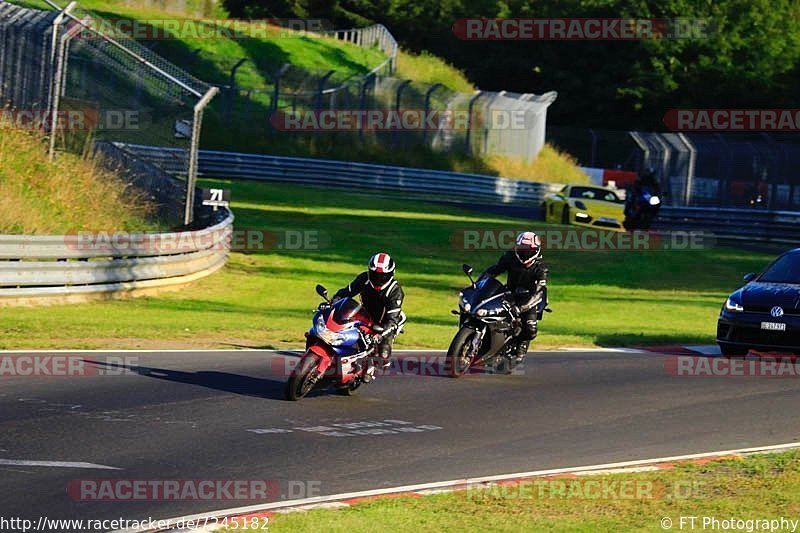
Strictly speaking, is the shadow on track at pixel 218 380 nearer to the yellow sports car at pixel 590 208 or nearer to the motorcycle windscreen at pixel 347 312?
the motorcycle windscreen at pixel 347 312

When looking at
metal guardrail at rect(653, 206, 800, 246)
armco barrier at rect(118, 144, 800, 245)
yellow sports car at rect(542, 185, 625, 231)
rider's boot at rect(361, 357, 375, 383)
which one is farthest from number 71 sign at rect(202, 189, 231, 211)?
metal guardrail at rect(653, 206, 800, 246)

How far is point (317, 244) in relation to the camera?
100 ft

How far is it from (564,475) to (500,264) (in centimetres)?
633

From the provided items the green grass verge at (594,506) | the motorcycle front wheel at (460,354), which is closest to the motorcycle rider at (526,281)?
the motorcycle front wheel at (460,354)

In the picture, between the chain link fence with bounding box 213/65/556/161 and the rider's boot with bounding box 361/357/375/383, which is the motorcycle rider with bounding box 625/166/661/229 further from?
the rider's boot with bounding box 361/357/375/383

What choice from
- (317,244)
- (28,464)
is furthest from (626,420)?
(317,244)

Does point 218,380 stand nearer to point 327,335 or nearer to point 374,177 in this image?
point 327,335

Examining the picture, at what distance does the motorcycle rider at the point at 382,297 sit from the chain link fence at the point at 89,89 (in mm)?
→ 9378

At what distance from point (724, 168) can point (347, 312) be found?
1346 inches

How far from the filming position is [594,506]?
8.52 m

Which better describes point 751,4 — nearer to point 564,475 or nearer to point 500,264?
point 500,264

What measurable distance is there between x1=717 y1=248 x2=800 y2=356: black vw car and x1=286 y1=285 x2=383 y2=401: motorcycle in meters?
6.07

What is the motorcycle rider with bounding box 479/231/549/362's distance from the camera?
1523 centimetres

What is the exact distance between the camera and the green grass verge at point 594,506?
7.86m
